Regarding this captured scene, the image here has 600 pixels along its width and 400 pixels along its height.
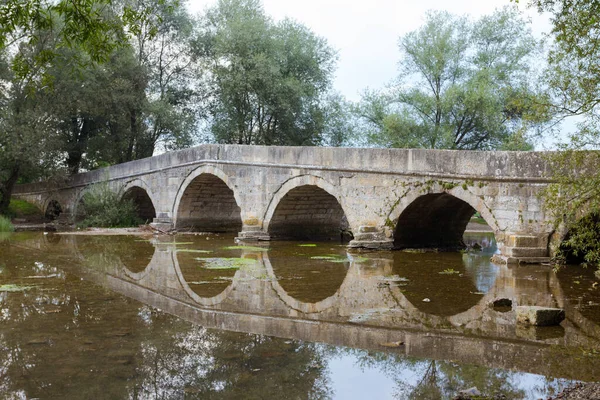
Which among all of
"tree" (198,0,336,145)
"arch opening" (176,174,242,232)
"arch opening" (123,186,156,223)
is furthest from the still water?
"tree" (198,0,336,145)

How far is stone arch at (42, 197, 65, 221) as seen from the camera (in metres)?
24.0

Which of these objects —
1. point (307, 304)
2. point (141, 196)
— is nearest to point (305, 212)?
point (307, 304)

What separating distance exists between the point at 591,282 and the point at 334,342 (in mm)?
4343

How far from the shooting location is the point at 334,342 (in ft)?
13.2

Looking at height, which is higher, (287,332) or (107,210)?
(107,210)

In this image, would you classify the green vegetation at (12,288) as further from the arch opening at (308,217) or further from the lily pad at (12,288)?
the arch opening at (308,217)

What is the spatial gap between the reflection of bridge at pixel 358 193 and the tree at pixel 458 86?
7371 mm

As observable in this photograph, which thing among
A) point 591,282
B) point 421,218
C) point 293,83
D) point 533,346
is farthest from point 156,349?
point 293,83

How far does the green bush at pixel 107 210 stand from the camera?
17.3 meters

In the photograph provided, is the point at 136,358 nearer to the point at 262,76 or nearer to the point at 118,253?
the point at 118,253

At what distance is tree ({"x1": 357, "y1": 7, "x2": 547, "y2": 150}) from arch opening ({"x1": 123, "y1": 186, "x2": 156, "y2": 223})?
8790mm

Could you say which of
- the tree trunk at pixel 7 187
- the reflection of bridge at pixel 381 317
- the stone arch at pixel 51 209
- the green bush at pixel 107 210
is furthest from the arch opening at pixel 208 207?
the stone arch at pixel 51 209

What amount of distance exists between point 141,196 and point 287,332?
1655 cm

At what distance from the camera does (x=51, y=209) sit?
24203 mm
